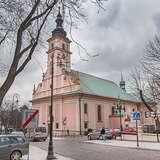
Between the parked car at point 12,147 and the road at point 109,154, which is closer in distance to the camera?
the parked car at point 12,147

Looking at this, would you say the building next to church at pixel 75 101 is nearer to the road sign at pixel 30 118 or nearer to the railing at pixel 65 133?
the railing at pixel 65 133

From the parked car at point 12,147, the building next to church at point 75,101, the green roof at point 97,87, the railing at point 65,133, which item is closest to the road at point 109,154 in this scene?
the parked car at point 12,147

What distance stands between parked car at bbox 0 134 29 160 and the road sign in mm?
4608

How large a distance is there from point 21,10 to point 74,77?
48.4m

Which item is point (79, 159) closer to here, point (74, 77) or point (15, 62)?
point (15, 62)

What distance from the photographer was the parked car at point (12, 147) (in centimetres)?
1462

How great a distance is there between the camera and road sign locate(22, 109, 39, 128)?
36.4ft

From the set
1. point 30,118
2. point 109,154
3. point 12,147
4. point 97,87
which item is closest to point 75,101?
point 97,87

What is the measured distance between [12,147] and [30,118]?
499cm

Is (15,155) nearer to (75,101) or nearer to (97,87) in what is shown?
(75,101)

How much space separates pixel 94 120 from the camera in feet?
181

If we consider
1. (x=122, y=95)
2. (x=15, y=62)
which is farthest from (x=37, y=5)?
(x=122, y=95)

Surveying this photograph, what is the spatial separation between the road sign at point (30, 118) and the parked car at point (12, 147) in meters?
4.61

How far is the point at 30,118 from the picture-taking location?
36.6ft
